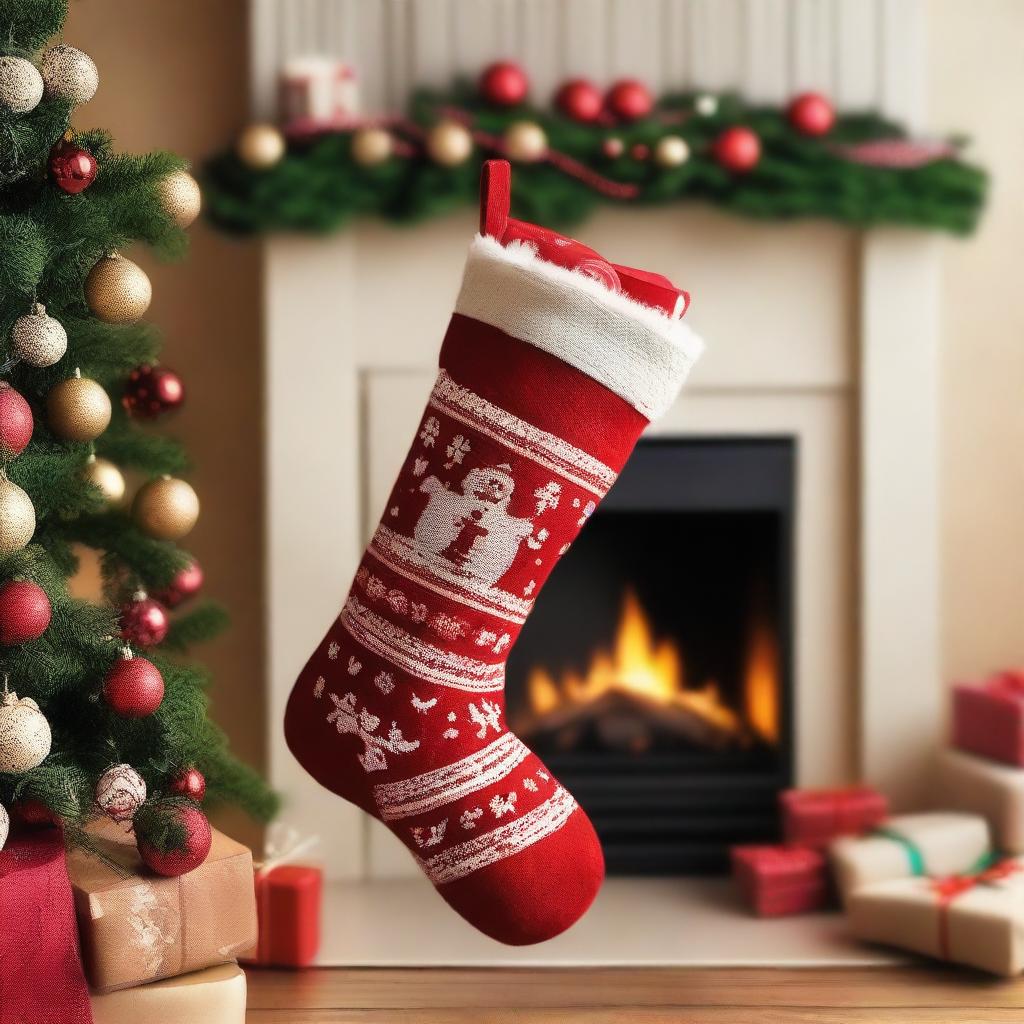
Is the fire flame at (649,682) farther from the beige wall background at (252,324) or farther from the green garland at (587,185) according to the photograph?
the green garland at (587,185)

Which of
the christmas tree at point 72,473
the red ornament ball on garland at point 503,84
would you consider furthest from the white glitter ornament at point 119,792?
the red ornament ball on garland at point 503,84

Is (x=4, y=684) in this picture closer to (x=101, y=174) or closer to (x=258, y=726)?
(x=101, y=174)

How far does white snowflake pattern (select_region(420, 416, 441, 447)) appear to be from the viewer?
1328 mm

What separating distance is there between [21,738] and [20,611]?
0.11m

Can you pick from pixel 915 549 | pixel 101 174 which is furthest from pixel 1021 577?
pixel 101 174

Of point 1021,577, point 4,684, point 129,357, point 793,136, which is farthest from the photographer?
point 1021,577

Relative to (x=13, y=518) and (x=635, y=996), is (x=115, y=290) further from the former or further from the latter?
(x=635, y=996)

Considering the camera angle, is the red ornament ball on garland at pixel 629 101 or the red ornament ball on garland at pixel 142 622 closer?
the red ornament ball on garland at pixel 142 622

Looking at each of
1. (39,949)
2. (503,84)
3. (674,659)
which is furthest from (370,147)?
(39,949)

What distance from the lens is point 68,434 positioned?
4.07 ft

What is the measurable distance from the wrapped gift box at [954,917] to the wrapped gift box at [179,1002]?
0.92 m

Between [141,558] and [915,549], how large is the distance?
1.33m

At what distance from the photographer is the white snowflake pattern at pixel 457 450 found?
1.30 m

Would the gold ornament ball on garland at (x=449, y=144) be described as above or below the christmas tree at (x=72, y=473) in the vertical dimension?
above
